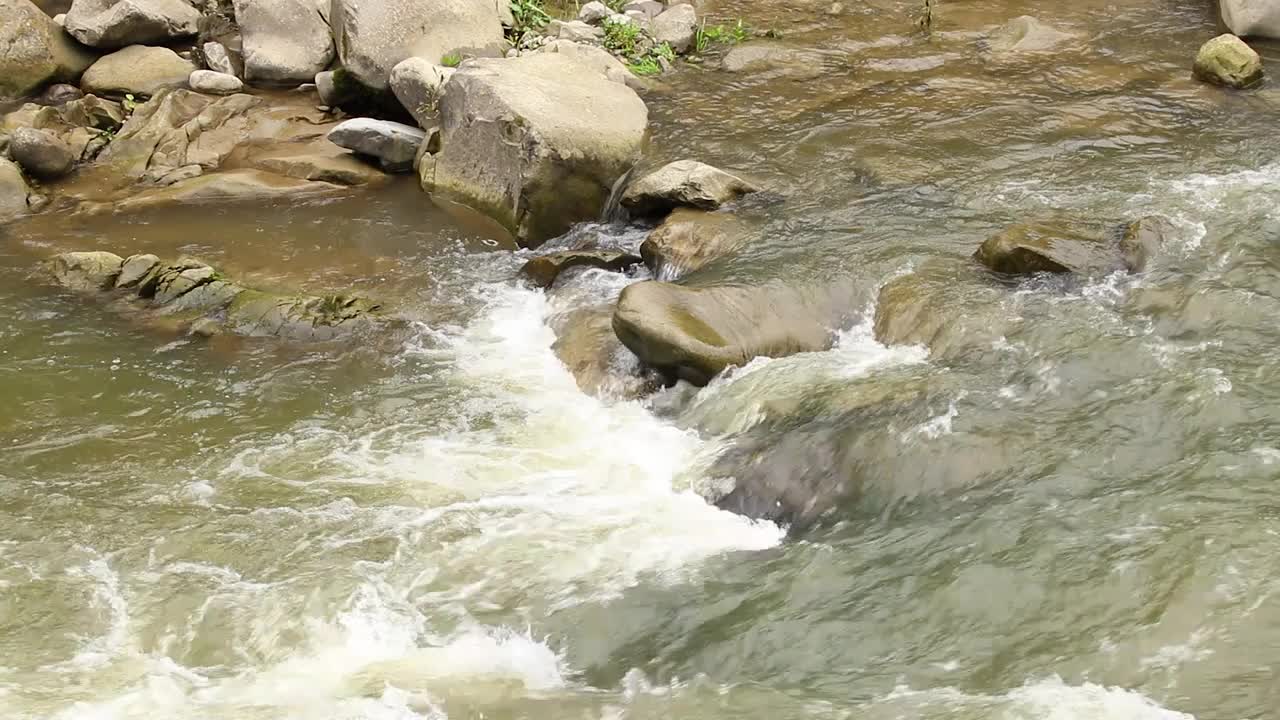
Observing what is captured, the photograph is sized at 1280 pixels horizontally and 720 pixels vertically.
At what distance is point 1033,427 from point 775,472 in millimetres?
1438

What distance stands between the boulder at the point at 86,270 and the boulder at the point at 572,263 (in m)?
3.43

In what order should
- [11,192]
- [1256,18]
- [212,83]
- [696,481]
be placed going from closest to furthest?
[696,481] < [11,192] < [1256,18] < [212,83]

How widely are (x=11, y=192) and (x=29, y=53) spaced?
2.82 metres

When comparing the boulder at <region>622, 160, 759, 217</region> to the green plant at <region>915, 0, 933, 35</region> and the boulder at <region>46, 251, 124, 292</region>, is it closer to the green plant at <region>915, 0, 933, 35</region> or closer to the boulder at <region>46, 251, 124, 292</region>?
the boulder at <region>46, 251, 124, 292</region>

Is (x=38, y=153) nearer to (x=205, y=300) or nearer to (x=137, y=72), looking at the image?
(x=137, y=72)

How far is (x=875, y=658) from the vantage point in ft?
16.3

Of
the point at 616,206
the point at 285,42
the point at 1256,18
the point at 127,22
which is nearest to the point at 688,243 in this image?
the point at 616,206

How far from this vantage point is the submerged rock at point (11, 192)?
10.8 metres

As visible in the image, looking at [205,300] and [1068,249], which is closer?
[1068,249]

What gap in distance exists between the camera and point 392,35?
11.8 meters

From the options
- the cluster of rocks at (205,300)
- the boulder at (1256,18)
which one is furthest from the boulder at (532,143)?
the boulder at (1256,18)

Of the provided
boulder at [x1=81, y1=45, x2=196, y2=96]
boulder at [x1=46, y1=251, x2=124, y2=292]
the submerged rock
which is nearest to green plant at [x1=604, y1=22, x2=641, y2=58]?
boulder at [x1=81, y1=45, x2=196, y2=96]

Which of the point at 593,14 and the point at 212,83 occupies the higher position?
the point at 593,14

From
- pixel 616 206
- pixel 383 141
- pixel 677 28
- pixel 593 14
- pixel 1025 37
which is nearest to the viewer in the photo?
pixel 616 206
